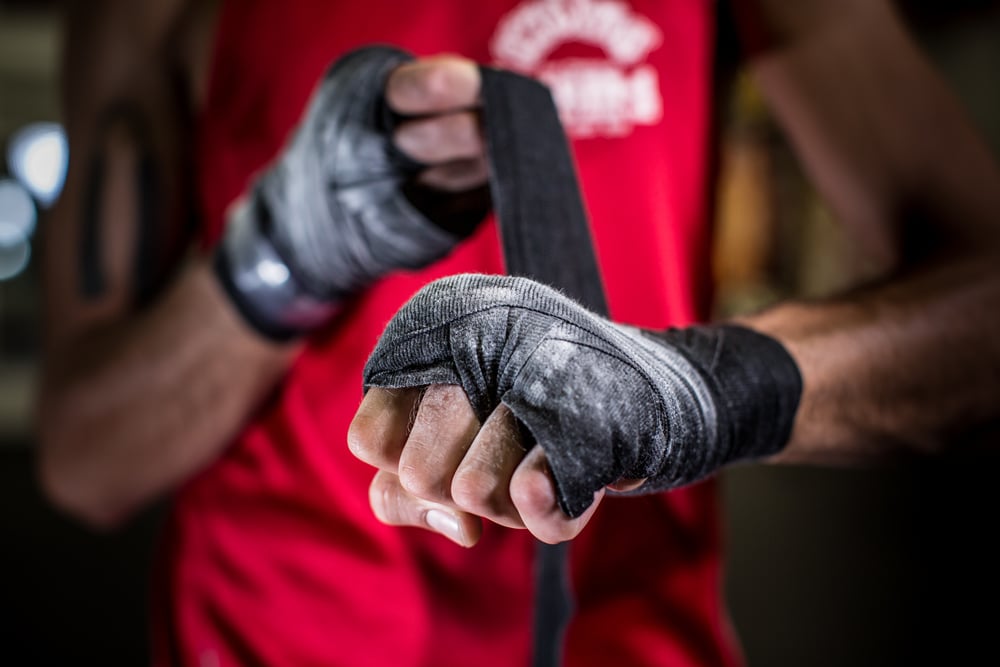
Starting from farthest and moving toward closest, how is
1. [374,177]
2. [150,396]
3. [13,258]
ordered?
[13,258] → [150,396] → [374,177]

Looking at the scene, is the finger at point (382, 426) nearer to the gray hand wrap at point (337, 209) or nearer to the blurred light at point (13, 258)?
the gray hand wrap at point (337, 209)

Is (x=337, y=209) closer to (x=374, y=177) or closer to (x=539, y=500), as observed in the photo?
(x=374, y=177)

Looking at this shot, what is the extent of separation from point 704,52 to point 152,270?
2.12 feet

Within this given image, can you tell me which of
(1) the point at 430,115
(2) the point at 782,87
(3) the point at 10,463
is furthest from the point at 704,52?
(3) the point at 10,463

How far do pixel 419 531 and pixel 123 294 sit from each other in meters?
0.46

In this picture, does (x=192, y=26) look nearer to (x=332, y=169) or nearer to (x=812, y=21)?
(x=332, y=169)

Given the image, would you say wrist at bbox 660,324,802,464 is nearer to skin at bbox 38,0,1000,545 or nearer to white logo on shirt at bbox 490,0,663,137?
skin at bbox 38,0,1000,545

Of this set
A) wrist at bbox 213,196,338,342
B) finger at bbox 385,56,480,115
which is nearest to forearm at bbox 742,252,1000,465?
finger at bbox 385,56,480,115

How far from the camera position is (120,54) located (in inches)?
33.1

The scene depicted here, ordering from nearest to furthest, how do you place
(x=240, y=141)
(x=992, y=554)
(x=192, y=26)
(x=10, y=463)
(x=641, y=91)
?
(x=641, y=91) < (x=240, y=141) < (x=192, y=26) < (x=992, y=554) < (x=10, y=463)

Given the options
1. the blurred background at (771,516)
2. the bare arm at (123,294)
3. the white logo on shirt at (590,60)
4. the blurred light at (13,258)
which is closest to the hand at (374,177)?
Answer: the white logo on shirt at (590,60)

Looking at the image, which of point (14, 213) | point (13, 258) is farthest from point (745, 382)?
point (13, 258)

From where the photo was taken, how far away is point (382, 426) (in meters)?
0.24

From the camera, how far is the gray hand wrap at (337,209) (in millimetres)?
428
